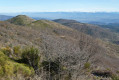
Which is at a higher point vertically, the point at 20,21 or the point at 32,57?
the point at 32,57

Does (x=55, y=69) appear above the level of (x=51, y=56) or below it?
below

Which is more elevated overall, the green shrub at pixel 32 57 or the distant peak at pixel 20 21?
the green shrub at pixel 32 57

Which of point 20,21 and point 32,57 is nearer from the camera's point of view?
point 32,57

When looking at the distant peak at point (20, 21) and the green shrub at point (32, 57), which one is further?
the distant peak at point (20, 21)

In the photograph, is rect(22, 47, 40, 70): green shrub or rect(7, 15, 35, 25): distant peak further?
rect(7, 15, 35, 25): distant peak

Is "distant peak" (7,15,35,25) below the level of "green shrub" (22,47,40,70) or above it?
below

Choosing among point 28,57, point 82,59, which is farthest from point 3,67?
point 82,59

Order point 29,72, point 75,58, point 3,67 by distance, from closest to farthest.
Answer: point 3,67, point 29,72, point 75,58

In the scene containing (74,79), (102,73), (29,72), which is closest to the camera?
(74,79)

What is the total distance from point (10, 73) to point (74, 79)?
2316mm

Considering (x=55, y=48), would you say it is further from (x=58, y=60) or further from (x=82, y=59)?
(x=82, y=59)

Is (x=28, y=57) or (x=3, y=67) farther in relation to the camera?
(x=28, y=57)

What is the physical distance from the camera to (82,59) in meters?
5.98

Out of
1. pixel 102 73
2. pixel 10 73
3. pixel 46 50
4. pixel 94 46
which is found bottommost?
pixel 102 73
